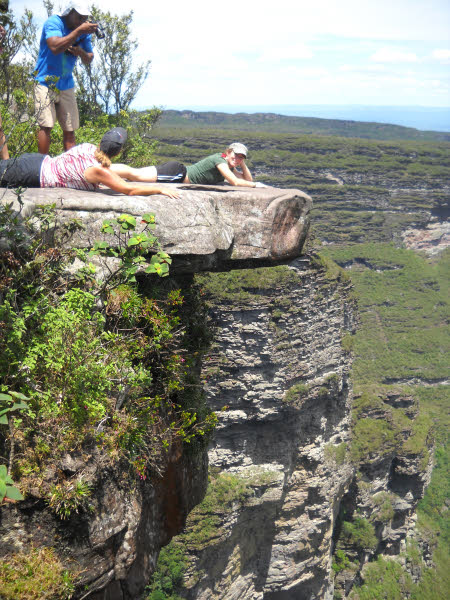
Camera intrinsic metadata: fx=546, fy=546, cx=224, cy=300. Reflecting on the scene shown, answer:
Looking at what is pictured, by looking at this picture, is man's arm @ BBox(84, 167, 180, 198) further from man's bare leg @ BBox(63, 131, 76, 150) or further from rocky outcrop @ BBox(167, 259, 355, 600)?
rocky outcrop @ BBox(167, 259, 355, 600)

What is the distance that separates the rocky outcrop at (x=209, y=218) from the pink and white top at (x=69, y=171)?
20 cm

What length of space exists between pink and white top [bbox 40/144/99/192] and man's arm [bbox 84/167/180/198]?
0.13m

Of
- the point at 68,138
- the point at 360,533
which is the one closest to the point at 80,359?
the point at 68,138

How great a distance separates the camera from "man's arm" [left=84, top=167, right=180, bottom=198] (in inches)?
197

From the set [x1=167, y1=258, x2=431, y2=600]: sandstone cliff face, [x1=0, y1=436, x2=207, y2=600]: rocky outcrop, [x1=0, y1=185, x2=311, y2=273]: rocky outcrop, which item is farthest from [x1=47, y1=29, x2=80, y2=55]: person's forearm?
[x1=167, y1=258, x2=431, y2=600]: sandstone cliff face

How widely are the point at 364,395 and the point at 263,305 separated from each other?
13233 mm

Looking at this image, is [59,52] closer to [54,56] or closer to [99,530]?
[54,56]

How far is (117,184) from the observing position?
5012 millimetres

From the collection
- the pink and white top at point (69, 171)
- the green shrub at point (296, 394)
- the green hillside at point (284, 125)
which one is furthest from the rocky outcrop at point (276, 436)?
the green hillside at point (284, 125)

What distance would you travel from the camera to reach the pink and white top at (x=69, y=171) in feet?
17.0

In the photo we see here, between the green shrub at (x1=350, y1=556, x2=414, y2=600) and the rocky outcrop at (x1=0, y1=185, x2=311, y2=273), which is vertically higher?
the rocky outcrop at (x1=0, y1=185, x2=311, y2=273)

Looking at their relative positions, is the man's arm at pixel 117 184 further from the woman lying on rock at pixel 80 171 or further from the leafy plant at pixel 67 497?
the leafy plant at pixel 67 497

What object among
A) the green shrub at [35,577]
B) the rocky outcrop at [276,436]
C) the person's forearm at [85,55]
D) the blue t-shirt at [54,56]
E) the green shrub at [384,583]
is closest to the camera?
the green shrub at [35,577]

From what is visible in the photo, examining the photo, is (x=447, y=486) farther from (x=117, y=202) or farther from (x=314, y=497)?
(x=117, y=202)
